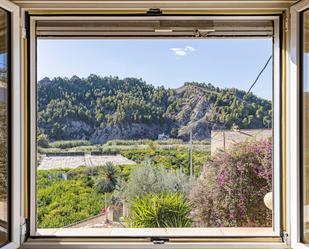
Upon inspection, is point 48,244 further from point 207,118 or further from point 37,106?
point 207,118

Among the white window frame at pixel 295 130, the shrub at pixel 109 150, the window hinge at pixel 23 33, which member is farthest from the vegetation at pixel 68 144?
the white window frame at pixel 295 130

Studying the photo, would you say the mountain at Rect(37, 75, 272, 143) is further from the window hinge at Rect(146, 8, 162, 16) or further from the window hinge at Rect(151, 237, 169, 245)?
the window hinge at Rect(151, 237, 169, 245)

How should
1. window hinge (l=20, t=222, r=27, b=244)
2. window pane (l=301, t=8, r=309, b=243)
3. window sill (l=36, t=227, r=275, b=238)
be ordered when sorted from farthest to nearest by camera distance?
window sill (l=36, t=227, r=275, b=238)
window hinge (l=20, t=222, r=27, b=244)
window pane (l=301, t=8, r=309, b=243)

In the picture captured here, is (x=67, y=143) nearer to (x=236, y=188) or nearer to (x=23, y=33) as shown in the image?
(x=23, y=33)

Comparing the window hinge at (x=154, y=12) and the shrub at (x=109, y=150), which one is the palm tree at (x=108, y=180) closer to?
the shrub at (x=109, y=150)

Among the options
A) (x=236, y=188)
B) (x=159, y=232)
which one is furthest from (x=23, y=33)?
(x=236, y=188)

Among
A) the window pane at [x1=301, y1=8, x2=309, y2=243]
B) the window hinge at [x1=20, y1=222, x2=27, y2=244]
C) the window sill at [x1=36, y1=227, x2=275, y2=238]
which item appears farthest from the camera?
the window sill at [x1=36, y1=227, x2=275, y2=238]

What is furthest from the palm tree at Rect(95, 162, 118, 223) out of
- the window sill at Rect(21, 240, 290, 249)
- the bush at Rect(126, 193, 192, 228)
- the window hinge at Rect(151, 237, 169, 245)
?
the window hinge at Rect(151, 237, 169, 245)
